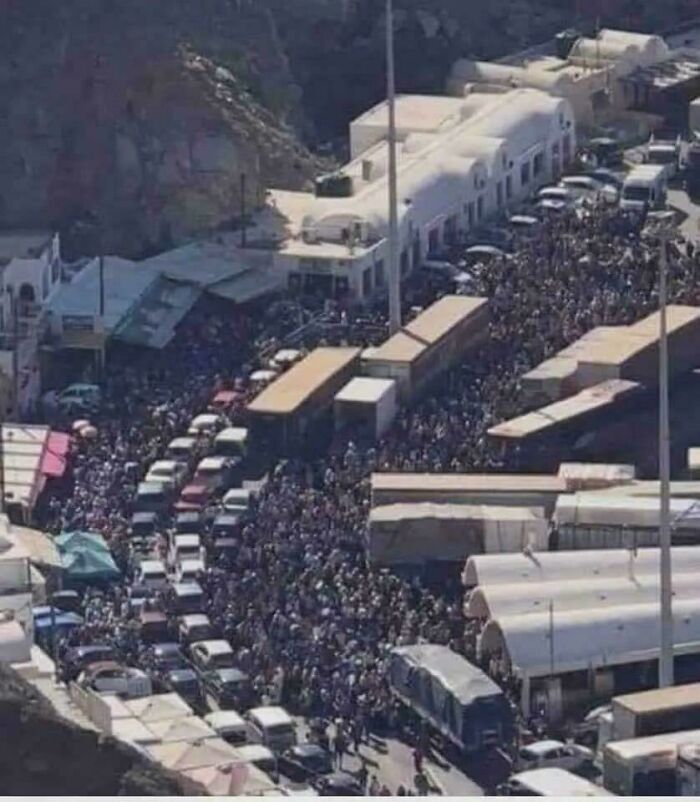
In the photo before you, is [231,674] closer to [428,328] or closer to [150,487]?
[150,487]

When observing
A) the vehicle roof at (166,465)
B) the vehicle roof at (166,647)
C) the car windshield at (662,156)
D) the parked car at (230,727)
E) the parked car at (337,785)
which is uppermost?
the car windshield at (662,156)

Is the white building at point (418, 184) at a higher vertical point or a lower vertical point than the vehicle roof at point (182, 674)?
higher

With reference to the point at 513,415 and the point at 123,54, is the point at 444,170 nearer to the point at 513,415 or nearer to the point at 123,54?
the point at 123,54

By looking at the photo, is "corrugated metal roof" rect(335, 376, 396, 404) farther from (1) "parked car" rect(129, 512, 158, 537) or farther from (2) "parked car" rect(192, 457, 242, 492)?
(1) "parked car" rect(129, 512, 158, 537)

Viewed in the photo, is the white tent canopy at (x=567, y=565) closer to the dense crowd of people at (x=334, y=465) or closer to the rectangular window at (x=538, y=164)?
the dense crowd of people at (x=334, y=465)

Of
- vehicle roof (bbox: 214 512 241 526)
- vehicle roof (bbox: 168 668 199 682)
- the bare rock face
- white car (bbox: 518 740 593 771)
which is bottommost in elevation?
white car (bbox: 518 740 593 771)

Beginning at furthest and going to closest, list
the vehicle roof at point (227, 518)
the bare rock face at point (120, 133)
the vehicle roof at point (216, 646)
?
1. the bare rock face at point (120, 133)
2. the vehicle roof at point (227, 518)
3. the vehicle roof at point (216, 646)

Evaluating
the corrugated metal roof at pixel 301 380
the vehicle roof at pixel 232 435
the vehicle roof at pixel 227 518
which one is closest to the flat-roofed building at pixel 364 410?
the corrugated metal roof at pixel 301 380

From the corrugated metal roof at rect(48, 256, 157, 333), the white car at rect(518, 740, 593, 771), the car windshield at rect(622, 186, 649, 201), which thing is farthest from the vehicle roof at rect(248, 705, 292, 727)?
the car windshield at rect(622, 186, 649, 201)
